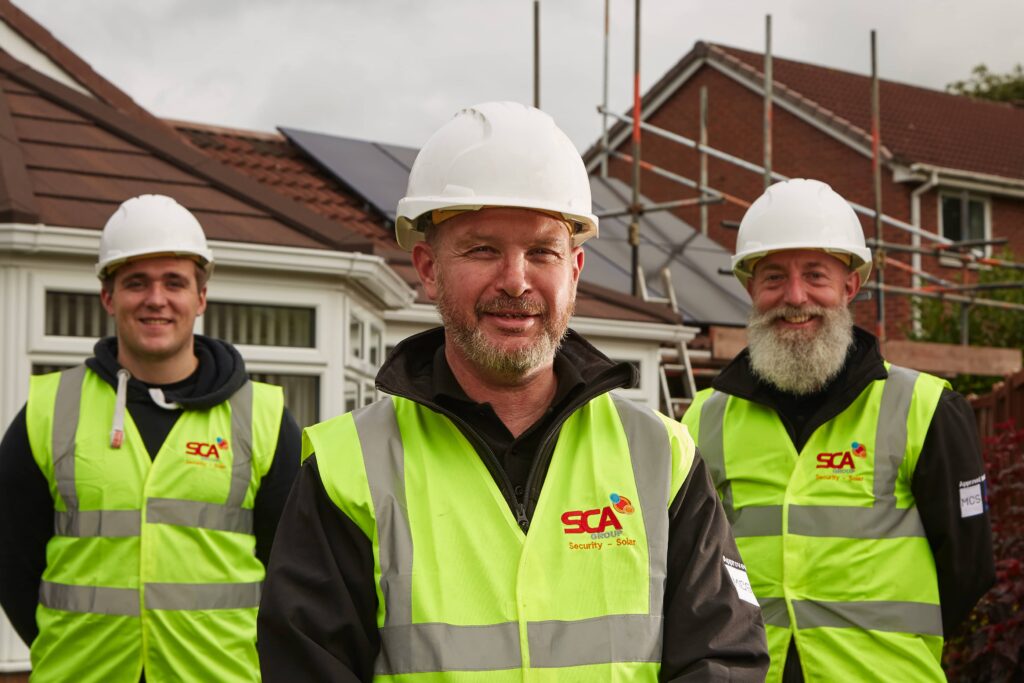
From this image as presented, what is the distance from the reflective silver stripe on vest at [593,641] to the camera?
255cm

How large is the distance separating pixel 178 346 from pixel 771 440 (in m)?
2.08

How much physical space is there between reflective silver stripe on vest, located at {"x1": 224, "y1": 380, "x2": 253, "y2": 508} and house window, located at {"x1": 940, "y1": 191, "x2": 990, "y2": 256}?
21251 millimetres

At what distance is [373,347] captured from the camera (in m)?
9.91

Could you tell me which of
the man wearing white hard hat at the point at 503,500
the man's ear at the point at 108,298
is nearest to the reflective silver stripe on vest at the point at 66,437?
the man's ear at the point at 108,298

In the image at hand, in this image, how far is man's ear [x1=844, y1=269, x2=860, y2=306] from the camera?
481cm

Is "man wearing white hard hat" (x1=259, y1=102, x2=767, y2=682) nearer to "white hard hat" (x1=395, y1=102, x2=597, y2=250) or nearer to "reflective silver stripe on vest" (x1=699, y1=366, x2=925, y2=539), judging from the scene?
"white hard hat" (x1=395, y1=102, x2=597, y2=250)

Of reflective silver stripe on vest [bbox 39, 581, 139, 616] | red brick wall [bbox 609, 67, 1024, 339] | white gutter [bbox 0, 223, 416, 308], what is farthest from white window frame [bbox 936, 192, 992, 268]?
reflective silver stripe on vest [bbox 39, 581, 139, 616]

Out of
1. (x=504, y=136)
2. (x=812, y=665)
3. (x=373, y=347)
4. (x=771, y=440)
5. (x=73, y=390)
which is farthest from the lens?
(x=373, y=347)

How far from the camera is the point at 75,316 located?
757 cm

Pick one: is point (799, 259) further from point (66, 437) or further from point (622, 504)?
point (66, 437)

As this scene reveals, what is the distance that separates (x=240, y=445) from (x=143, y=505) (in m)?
0.39

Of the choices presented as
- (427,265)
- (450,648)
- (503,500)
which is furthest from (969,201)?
(450,648)

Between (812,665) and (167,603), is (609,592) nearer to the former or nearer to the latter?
(812,665)

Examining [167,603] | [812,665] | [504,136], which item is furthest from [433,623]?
[167,603]
